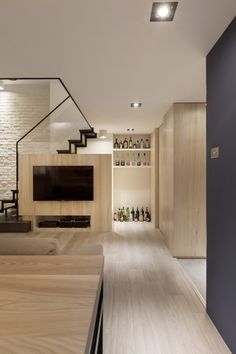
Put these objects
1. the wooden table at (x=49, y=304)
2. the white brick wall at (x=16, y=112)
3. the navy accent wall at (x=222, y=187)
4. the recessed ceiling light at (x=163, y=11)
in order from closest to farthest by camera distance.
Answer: the wooden table at (x=49, y=304) < the recessed ceiling light at (x=163, y=11) < the navy accent wall at (x=222, y=187) < the white brick wall at (x=16, y=112)

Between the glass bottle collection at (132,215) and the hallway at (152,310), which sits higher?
the glass bottle collection at (132,215)

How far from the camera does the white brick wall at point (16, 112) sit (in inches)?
320

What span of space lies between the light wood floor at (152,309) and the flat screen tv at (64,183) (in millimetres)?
2244

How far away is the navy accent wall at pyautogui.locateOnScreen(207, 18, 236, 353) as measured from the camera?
6.97 ft

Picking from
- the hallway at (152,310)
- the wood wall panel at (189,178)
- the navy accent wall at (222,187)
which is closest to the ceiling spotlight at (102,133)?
the wood wall panel at (189,178)

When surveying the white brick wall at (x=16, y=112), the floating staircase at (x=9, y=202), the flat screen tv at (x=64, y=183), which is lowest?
the floating staircase at (x=9, y=202)

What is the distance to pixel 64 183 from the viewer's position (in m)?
A: 6.80

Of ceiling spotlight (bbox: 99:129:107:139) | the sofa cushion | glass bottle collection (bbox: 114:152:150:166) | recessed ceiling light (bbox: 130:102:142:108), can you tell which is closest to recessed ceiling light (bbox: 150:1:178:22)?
the sofa cushion

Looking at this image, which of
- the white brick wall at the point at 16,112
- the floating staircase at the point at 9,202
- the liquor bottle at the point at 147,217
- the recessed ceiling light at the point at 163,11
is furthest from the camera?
the white brick wall at the point at 16,112

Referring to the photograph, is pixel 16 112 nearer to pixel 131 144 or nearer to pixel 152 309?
pixel 131 144

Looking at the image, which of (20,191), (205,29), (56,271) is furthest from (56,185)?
(56,271)

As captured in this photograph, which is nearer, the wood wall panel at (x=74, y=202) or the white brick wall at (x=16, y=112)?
the wood wall panel at (x=74, y=202)

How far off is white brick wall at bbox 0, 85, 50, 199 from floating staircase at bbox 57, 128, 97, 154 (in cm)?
160

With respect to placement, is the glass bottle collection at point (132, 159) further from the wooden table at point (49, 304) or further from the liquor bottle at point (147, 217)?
the wooden table at point (49, 304)
